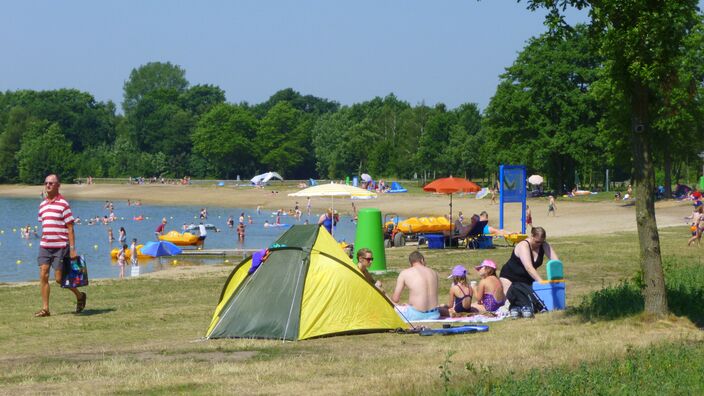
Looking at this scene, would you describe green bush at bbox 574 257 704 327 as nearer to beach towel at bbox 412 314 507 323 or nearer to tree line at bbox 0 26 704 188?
beach towel at bbox 412 314 507 323

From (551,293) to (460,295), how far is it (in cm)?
123

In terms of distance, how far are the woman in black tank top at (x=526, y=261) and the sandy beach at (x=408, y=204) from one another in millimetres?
24005

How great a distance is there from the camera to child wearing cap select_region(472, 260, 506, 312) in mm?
13602

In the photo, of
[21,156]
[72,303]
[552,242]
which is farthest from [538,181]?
[21,156]

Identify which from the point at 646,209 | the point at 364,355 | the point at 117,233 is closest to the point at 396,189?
the point at 117,233

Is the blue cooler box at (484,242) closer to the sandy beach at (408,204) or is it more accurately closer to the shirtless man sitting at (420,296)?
the sandy beach at (408,204)

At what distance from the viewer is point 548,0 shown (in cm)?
1160

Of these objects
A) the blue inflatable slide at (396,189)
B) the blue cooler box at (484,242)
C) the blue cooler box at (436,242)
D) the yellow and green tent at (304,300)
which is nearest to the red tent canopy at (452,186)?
the blue cooler box at (436,242)

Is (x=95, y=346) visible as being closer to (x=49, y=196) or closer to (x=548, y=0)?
(x=49, y=196)

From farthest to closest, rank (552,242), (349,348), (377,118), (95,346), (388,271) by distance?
(377,118) → (552,242) → (388,271) → (95,346) → (349,348)

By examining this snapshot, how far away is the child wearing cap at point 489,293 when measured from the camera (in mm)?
13602

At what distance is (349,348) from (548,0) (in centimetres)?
459

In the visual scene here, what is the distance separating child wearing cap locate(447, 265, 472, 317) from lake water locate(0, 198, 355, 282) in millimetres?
21718

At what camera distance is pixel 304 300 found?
38.7 ft
